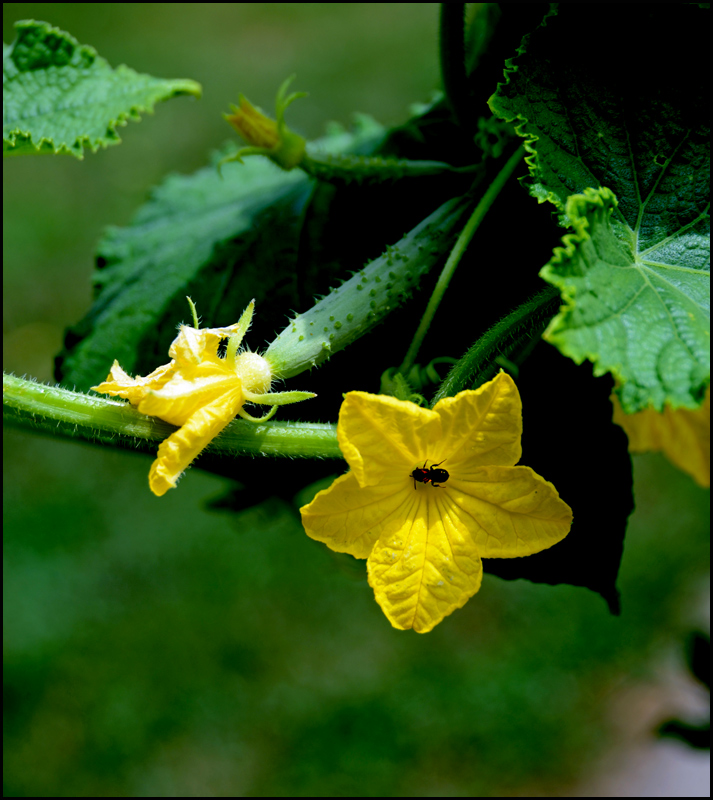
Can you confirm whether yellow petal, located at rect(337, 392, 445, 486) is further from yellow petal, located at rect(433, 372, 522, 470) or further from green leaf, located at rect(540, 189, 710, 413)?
green leaf, located at rect(540, 189, 710, 413)

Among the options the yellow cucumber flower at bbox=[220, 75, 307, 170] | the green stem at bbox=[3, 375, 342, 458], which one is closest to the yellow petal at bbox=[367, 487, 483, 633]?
the green stem at bbox=[3, 375, 342, 458]

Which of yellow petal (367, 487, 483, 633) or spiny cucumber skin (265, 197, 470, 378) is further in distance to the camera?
spiny cucumber skin (265, 197, 470, 378)

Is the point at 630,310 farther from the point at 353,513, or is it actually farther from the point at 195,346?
the point at 195,346

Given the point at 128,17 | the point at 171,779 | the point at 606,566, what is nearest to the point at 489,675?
the point at 171,779

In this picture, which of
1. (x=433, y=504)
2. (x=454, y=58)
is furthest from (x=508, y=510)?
(x=454, y=58)

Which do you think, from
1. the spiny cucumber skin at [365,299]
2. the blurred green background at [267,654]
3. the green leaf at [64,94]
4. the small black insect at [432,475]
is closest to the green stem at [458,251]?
the spiny cucumber skin at [365,299]

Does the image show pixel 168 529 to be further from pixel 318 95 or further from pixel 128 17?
pixel 128 17
